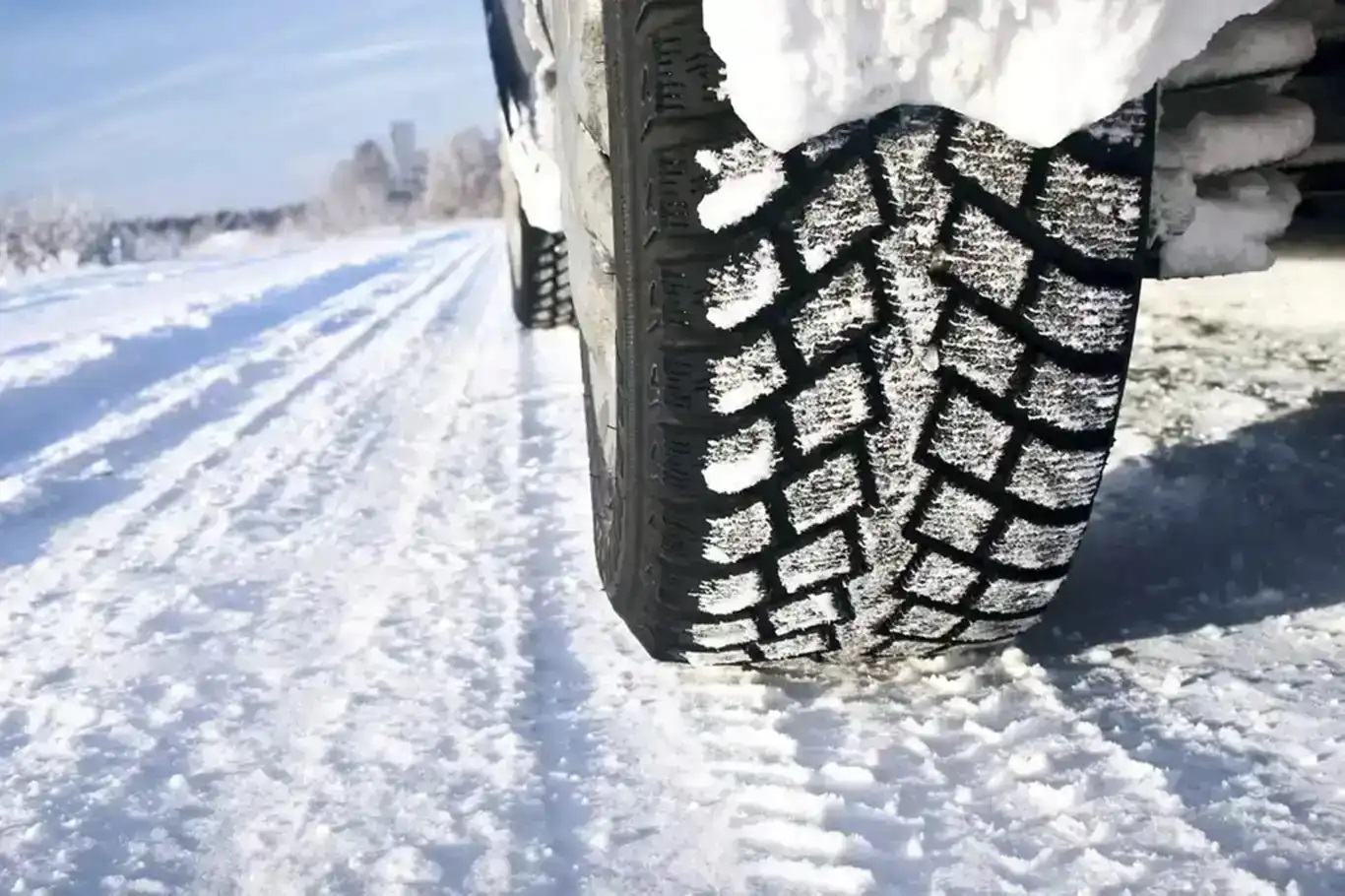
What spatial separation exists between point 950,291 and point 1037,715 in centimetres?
46

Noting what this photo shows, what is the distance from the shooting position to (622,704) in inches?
46.9

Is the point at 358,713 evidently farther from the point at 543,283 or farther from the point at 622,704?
the point at 543,283

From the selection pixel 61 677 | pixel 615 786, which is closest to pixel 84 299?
pixel 61 677

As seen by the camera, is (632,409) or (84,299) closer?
(632,409)

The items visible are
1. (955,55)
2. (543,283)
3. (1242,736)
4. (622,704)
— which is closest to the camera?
(955,55)

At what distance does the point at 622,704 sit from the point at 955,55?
75cm

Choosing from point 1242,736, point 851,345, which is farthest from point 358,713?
point 1242,736

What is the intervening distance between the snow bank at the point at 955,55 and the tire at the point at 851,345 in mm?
29

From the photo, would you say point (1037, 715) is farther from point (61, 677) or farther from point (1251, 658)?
point (61, 677)

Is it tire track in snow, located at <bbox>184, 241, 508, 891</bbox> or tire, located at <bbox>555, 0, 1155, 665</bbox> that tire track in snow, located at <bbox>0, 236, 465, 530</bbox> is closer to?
Result: tire track in snow, located at <bbox>184, 241, 508, 891</bbox>

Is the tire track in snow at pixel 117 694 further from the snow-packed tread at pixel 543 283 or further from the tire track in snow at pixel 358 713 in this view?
the snow-packed tread at pixel 543 283

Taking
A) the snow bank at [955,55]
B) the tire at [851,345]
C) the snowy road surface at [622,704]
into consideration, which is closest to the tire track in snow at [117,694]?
the snowy road surface at [622,704]

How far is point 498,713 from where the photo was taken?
120 centimetres

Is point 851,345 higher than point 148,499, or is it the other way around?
point 851,345
